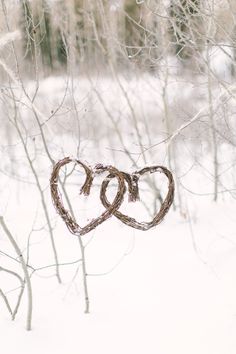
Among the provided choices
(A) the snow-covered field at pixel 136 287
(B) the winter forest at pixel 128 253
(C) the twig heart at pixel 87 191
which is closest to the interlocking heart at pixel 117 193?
(C) the twig heart at pixel 87 191

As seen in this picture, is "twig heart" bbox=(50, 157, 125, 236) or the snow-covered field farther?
Answer: the snow-covered field

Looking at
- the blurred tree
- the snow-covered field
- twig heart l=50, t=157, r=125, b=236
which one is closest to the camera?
twig heart l=50, t=157, r=125, b=236

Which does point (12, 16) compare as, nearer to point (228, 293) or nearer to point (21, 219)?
point (228, 293)

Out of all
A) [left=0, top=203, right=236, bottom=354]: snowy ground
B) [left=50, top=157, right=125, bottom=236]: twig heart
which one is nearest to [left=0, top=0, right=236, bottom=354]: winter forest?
[left=0, top=203, right=236, bottom=354]: snowy ground

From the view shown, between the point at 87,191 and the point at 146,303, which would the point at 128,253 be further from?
the point at 87,191

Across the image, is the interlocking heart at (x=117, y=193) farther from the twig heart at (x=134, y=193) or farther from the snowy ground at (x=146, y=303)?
the snowy ground at (x=146, y=303)

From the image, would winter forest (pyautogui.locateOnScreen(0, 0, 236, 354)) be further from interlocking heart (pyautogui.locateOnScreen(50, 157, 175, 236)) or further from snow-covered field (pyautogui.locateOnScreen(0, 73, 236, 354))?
interlocking heart (pyautogui.locateOnScreen(50, 157, 175, 236))

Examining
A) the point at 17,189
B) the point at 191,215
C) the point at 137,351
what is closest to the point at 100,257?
the point at 191,215

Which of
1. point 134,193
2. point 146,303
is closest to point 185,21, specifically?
point 146,303

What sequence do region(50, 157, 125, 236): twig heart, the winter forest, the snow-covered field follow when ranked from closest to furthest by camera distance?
region(50, 157, 125, 236): twig heart, the winter forest, the snow-covered field
